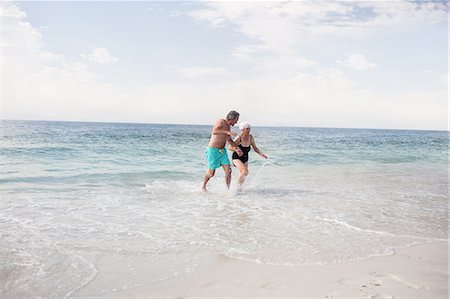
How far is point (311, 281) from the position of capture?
3.73m

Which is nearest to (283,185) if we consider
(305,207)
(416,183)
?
(305,207)

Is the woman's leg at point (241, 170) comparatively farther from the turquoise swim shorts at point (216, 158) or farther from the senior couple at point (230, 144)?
the turquoise swim shorts at point (216, 158)

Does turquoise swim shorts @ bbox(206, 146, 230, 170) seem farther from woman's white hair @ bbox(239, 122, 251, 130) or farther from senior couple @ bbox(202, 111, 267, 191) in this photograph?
woman's white hair @ bbox(239, 122, 251, 130)

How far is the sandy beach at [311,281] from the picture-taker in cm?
344

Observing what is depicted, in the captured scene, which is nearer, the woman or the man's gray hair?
the man's gray hair

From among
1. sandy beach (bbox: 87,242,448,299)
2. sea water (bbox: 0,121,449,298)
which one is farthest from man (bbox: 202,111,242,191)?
sandy beach (bbox: 87,242,448,299)

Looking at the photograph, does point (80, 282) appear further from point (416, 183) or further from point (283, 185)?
point (416, 183)

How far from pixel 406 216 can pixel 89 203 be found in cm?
582

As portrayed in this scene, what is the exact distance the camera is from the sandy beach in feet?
11.3

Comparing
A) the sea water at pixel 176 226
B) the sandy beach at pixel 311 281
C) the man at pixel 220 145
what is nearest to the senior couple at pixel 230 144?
the man at pixel 220 145

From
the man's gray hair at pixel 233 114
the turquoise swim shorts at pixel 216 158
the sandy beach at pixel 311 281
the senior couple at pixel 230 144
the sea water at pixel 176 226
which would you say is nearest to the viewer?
the sandy beach at pixel 311 281

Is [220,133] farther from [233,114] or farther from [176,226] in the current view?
[176,226]

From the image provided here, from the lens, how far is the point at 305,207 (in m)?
7.53

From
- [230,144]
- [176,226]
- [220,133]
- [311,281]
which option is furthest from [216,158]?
[311,281]
